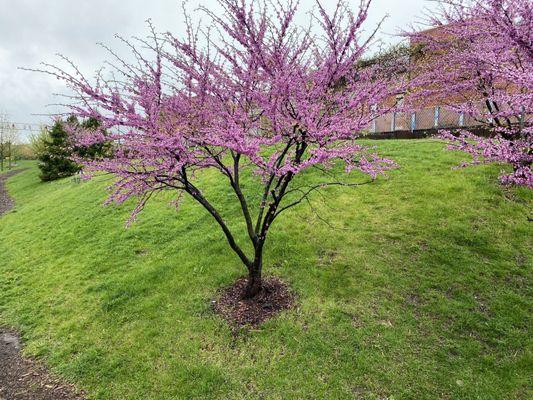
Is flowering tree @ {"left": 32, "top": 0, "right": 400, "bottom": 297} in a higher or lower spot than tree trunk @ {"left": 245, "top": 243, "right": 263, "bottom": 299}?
higher

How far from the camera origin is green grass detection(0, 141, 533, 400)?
4480mm

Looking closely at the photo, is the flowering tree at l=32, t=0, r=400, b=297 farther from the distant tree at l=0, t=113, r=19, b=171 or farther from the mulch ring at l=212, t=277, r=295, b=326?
the distant tree at l=0, t=113, r=19, b=171

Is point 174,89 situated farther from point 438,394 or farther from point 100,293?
point 438,394

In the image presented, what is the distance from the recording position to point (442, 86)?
789 centimetres

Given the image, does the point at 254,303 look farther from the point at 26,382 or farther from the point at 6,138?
the point at 6,138

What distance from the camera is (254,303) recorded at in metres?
5.83

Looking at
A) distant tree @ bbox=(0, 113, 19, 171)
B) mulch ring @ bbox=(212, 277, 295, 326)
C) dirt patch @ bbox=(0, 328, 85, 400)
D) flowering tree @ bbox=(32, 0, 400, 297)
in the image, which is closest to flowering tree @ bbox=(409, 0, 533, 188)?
flowering tree @ bbox=(32, 0, 400, 297)

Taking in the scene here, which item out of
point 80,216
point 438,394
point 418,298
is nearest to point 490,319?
point 418,298

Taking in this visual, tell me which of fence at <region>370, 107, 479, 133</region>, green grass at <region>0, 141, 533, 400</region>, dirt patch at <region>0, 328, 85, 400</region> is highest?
fence at <region>370, 107, 479, 133</region>

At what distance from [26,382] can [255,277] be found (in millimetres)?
3574

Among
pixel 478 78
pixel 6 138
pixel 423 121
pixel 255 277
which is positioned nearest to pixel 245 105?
pixel 255 277

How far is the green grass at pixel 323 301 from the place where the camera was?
4.48 metres

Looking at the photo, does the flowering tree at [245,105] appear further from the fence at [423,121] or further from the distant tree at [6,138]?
the distant tree at [6,138]

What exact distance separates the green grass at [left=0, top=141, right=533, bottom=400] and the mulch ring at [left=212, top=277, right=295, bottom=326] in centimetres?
17
